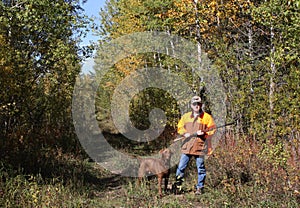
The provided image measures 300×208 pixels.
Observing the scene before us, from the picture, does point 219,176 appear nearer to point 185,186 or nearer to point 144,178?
point 185,186

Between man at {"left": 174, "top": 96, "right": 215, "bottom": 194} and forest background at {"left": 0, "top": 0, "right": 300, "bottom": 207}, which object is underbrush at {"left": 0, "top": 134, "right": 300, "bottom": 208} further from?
man at {"left": 174, "top": 96, "right": 215, "bottom": 194}

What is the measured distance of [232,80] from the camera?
911 cm

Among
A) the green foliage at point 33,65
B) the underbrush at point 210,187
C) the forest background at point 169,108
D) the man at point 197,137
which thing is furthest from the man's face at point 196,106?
the green foliage at point 33,65

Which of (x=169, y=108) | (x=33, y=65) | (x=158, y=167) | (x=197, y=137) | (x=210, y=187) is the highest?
(x=33, y=65)

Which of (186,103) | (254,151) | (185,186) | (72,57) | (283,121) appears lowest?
(185,186)

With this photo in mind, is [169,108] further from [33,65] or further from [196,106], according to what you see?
[196,106]

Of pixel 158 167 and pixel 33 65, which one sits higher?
pixel 33 65

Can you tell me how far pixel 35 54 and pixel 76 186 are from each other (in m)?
4.68

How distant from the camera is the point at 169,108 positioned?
14039mm

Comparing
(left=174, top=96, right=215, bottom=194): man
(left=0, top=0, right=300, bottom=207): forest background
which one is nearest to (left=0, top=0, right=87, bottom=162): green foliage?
(left=0, top=0, right=300, bottom=207): forest background

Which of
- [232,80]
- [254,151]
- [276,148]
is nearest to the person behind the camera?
[276,148]

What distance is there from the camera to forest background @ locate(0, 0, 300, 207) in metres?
6.58

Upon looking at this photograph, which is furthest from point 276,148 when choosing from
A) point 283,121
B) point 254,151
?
point 254,151

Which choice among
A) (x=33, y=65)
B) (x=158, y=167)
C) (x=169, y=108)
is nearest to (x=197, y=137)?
(x=158, y=167)
